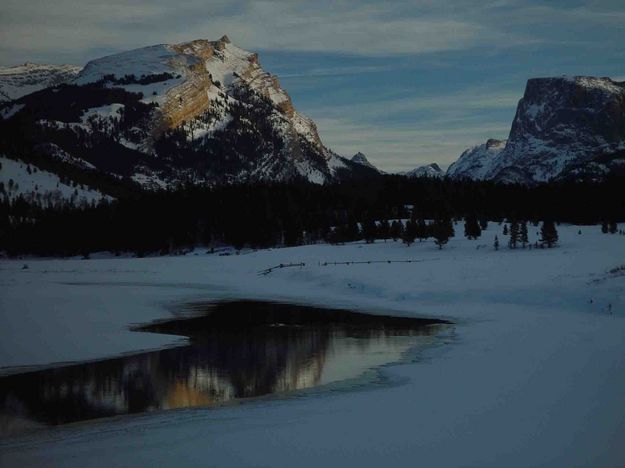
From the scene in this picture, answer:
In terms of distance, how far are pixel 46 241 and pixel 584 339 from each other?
146 metres

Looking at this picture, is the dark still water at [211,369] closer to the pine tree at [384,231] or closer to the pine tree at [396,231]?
the pine tree at [396,231]

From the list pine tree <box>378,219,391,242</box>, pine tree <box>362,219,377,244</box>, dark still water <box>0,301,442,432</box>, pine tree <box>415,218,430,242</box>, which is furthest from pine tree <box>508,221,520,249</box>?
dark still water <box>0,301,442,432</box>

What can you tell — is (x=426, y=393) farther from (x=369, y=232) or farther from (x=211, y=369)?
(x=369, y=232)

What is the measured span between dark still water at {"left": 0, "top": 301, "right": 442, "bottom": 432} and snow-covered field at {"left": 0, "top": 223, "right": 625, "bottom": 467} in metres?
1.56

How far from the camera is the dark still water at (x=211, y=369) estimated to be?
1917 centimetres

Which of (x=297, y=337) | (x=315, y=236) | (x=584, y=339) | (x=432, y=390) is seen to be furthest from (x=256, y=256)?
(x=432, y=390)

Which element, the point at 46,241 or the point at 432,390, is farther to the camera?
the point at 46,241

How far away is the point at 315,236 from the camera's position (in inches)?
5561

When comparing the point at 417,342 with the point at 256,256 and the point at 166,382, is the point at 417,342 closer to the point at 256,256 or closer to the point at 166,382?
the point at 166,382

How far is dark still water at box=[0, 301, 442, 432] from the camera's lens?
755 inches

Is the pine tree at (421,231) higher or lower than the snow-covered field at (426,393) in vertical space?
higher

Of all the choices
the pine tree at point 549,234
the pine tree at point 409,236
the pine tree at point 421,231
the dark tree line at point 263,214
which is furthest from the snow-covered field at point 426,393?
the dark tree line at point 263,214

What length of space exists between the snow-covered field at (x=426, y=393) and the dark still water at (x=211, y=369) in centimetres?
156

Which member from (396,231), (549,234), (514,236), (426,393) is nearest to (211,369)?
(426,393)
